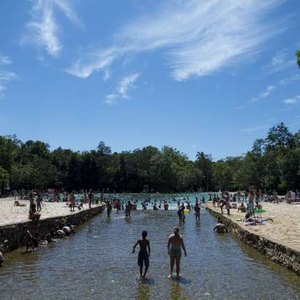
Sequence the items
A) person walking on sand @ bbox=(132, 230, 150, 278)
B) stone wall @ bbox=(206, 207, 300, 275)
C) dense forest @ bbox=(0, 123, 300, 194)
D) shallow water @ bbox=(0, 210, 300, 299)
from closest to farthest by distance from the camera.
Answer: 1. shallow water @ bbox=(0, 210, 300, 299)
2. person walking on sand @ bbox=(132, 230, 150, 278)
3. stone wall @ bbox=(206, 207, 300, 275)
4. dense forest @ bbox=(0, 123, 300, 194)

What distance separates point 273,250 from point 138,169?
11990 centimetres

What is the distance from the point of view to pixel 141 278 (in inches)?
626

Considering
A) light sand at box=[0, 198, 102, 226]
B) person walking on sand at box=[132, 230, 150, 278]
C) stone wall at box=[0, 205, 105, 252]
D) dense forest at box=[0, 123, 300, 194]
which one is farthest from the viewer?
dense forest at box=[0, 123, 300, 194]

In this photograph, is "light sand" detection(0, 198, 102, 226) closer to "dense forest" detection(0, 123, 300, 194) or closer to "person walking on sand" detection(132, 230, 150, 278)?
"person walking on sand" detection(132, 230, 150, 278)

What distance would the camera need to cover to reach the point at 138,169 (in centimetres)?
13900

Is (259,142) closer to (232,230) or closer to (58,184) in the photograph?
(58,184)

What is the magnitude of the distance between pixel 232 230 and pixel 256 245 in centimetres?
939

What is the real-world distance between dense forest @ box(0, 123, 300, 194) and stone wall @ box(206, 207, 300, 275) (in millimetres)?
72446

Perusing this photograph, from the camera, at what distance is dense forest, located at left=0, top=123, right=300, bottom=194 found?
10456 centimetres

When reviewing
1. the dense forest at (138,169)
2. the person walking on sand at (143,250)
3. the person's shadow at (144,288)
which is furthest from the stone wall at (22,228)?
the dense forest at (138,169)

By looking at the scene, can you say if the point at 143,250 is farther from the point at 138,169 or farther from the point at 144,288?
the point at 138,169

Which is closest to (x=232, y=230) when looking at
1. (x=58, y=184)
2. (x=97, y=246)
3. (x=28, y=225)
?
(x=97, y=246)

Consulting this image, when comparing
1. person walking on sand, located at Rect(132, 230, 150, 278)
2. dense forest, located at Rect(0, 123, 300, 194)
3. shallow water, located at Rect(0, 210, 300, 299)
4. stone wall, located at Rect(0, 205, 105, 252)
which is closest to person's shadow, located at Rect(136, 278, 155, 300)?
shallow water, located at Rect(0, 210, 300, 299)

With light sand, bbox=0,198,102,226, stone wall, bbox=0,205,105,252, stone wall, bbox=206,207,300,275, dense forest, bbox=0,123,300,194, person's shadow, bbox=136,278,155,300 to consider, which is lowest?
person's shadow, bbox=136,278,155,300
